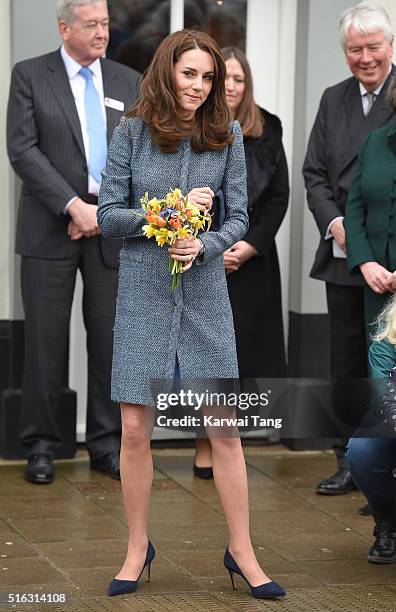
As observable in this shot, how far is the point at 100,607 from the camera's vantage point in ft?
15.0

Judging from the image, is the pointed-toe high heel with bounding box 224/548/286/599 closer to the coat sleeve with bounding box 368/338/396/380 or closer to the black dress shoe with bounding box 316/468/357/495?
the coat sleeve with bounding box 368/338/396/380

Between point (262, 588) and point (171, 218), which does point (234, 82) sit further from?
point (262, 588)

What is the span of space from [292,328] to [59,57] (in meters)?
1.99

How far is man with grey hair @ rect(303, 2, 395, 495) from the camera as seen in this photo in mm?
6188

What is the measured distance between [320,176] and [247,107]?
1.66ft

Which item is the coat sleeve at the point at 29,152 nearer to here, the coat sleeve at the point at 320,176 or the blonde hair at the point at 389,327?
the coat sleeve at the point at 320,176

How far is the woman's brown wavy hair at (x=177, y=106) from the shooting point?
15.1 ft

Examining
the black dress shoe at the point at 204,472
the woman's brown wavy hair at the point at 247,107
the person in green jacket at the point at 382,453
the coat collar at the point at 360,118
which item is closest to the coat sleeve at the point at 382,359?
the person in green jacket at the point at 382,453

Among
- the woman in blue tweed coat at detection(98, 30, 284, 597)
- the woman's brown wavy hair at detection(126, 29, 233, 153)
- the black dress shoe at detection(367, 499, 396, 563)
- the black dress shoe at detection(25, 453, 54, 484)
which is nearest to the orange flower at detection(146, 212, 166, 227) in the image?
the woman in blue tweed coat at detection(98, 30, 284, 597)

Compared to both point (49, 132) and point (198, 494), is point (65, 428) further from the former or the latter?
point (49, 132)

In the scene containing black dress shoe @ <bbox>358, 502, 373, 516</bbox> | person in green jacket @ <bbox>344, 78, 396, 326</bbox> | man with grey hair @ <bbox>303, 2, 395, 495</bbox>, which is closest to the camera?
person in green jacket @ <bbox>344, 78, 396, 326</bbox>

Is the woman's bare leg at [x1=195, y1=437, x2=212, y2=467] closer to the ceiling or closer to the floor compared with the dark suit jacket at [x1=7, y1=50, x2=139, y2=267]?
closer to the floor

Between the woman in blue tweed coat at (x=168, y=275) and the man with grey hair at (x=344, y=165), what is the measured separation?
165 cm

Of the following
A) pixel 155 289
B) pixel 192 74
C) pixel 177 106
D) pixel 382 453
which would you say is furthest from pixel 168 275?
pixel 382 453
